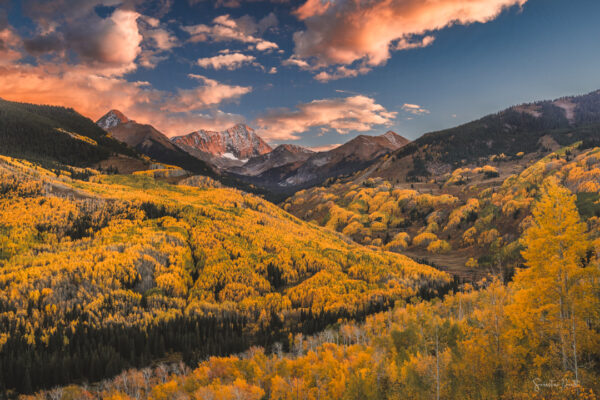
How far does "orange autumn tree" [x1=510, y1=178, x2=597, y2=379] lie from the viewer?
25.6 metres

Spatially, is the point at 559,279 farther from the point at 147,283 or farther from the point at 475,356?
the point at 147,283

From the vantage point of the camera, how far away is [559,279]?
26.4 m

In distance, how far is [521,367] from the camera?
36438 millimetres

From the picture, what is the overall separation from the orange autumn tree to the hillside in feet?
215

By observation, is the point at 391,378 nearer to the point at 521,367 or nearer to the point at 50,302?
the point at 521,367

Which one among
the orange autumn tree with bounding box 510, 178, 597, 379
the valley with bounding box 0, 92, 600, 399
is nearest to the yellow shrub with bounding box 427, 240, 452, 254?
the valley with bounding box 0, 92, 600, 399

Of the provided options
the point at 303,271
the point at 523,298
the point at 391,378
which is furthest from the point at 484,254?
the point at 523,298

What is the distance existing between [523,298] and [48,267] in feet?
348

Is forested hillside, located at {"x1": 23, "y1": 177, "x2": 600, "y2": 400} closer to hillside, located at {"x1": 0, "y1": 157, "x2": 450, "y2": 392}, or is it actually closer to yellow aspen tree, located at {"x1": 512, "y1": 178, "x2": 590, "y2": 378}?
yellow aspen tree, located at {"x1": 512, "y1": 178, "x2": 590, "y2": 378}

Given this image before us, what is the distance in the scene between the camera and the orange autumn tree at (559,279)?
2559 cm

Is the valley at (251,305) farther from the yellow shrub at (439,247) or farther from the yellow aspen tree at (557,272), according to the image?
the yellow shrub at (439,247)

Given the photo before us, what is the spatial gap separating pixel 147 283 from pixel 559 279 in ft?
322

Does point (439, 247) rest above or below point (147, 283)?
below

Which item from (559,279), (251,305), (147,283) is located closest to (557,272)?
(559,279)
